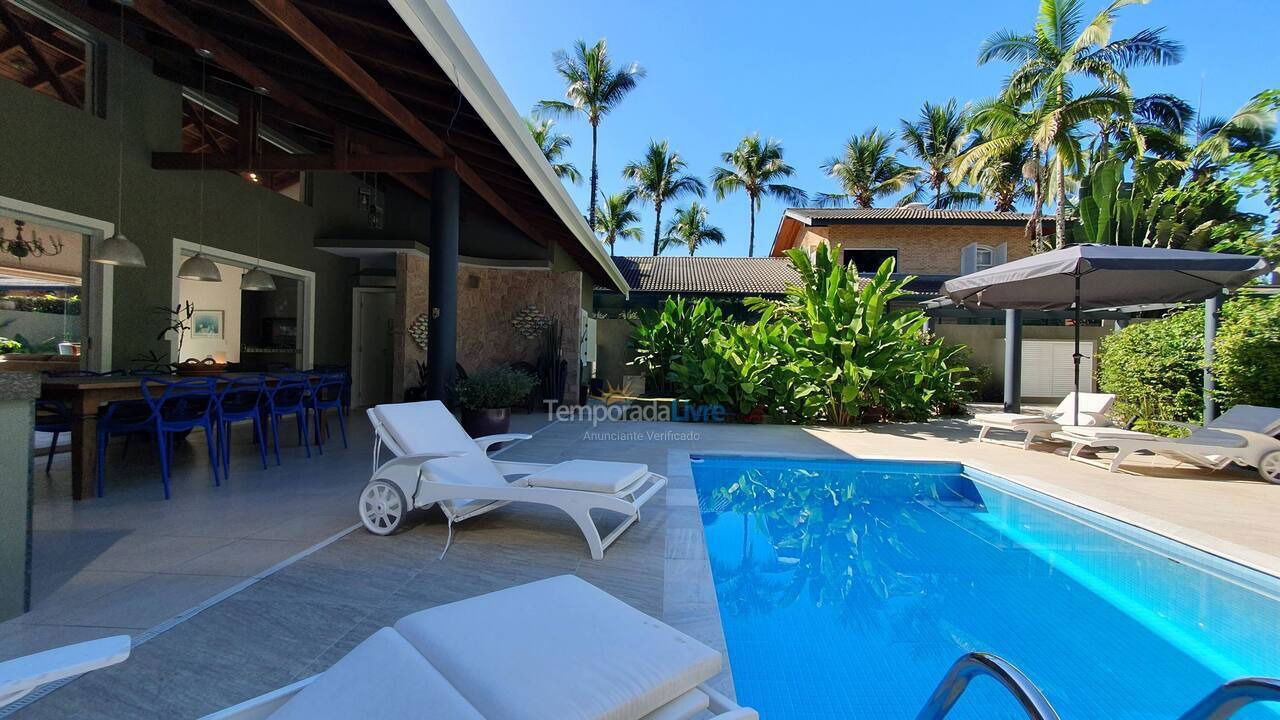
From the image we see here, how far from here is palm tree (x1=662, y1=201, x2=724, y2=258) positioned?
3541cm

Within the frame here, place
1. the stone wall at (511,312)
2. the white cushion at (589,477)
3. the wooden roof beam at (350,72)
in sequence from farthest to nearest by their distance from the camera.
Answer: the stone wall at (511,312), the wooden roof beam at (350,72), the white cushion at (589,477)

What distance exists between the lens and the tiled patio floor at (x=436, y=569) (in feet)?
7.43

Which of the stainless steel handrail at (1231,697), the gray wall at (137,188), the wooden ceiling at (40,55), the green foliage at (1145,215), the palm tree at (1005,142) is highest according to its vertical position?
the palm tree at (1005,142)

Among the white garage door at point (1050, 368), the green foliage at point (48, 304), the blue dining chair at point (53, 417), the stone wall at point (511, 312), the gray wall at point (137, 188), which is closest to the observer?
the blue dining chair at point (53, 417)

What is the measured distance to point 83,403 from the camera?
449 cm

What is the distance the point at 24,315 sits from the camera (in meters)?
6.82

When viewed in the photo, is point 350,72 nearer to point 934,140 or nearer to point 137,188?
point 137,188

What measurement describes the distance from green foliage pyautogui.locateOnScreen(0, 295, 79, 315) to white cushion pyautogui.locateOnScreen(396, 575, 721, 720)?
7.76 metres

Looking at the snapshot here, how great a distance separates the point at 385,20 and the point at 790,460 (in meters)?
5.83

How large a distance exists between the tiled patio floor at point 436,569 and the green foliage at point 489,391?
0.78m

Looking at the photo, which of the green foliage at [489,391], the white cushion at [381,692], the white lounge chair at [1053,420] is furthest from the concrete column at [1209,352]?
the white cushion at [381,692]

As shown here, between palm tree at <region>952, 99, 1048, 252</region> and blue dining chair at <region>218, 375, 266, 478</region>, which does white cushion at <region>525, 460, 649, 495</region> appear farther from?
palm tree at <region>952, 99, 1048, 252</region>

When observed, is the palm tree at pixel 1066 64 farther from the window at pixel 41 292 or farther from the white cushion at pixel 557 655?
the window at pixel 41 292

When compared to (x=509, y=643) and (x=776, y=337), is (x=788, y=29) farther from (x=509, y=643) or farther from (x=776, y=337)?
(x=509, y=643)
